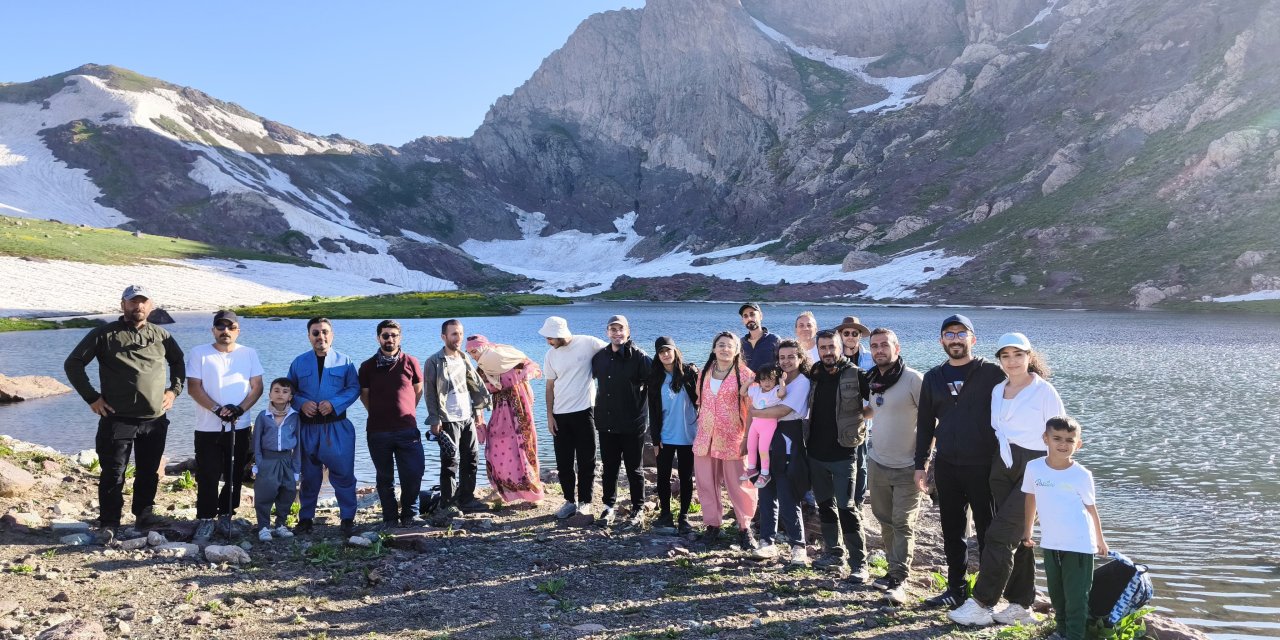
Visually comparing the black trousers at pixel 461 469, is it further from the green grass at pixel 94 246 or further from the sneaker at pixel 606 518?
the green grass at pixel 94 246

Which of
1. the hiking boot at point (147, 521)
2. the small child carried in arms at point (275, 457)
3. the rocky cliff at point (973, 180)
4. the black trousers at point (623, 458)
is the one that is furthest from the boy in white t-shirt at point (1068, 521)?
the rocky cliff at point (973, 180)

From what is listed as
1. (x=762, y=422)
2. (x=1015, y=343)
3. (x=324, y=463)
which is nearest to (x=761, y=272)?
(x=762, y=422)

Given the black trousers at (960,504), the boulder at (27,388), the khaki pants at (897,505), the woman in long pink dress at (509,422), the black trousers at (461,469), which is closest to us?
the black trousers at (960,504)

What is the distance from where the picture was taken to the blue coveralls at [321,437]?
9422 mm

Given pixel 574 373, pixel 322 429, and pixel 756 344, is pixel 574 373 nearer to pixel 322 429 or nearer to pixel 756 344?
pixel 756 344

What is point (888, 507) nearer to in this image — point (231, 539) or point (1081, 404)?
point (231, 539)

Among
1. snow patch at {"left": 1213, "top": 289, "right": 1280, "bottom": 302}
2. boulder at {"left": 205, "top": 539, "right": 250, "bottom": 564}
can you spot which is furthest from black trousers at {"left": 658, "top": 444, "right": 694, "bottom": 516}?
snow patch at {"left": 1213, "top": 289, "right": 1280, "bottom": 302}

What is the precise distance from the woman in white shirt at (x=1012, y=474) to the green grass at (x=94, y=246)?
122 metres

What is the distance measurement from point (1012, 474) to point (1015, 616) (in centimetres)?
145

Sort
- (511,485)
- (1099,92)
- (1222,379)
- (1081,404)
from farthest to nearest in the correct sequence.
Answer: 1. (1099,92)
2. (1222,379)
3. (1081,404)
4. (511,485)

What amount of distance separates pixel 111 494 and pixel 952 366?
9772 millimetres

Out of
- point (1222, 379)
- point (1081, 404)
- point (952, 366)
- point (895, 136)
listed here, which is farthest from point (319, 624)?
point (895, 136)

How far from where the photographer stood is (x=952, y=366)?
24.1 feet

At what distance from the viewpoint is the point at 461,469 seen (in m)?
10.9
